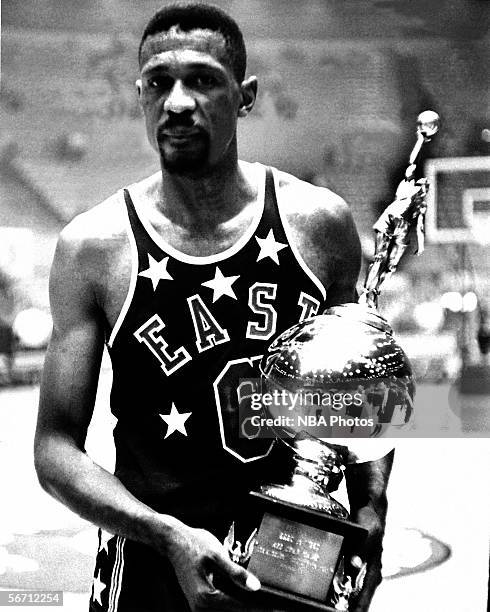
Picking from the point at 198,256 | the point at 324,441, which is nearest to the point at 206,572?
the point at 324,441

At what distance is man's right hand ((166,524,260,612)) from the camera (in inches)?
48.6

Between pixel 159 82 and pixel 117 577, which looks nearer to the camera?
pixel 159 82

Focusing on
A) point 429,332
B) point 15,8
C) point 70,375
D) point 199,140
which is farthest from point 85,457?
point 15,8

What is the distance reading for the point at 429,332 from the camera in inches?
70.2

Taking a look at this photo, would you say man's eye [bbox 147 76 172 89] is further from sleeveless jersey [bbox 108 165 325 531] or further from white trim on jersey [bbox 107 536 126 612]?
white trim on jersey [bbox 107 536 126 612]

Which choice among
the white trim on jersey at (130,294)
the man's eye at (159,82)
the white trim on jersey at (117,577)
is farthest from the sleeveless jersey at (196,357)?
the man's eye at (159,82)

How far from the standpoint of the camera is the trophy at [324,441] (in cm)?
127

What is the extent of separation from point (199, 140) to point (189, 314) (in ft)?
0.88

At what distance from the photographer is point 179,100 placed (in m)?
1.35

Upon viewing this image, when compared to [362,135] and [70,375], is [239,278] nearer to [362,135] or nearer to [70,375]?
[70,375]

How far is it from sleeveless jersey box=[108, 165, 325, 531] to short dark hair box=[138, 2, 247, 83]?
0.86 ft

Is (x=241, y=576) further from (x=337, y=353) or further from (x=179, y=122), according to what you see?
(x=179, y=122)

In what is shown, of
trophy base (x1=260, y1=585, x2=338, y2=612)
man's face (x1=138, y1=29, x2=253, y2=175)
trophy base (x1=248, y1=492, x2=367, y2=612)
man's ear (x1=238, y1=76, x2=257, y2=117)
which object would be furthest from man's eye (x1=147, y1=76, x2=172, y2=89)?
trophy base (x1=260, y1=585, x2=338, y2=612)

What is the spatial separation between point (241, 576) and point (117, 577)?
0.36m
